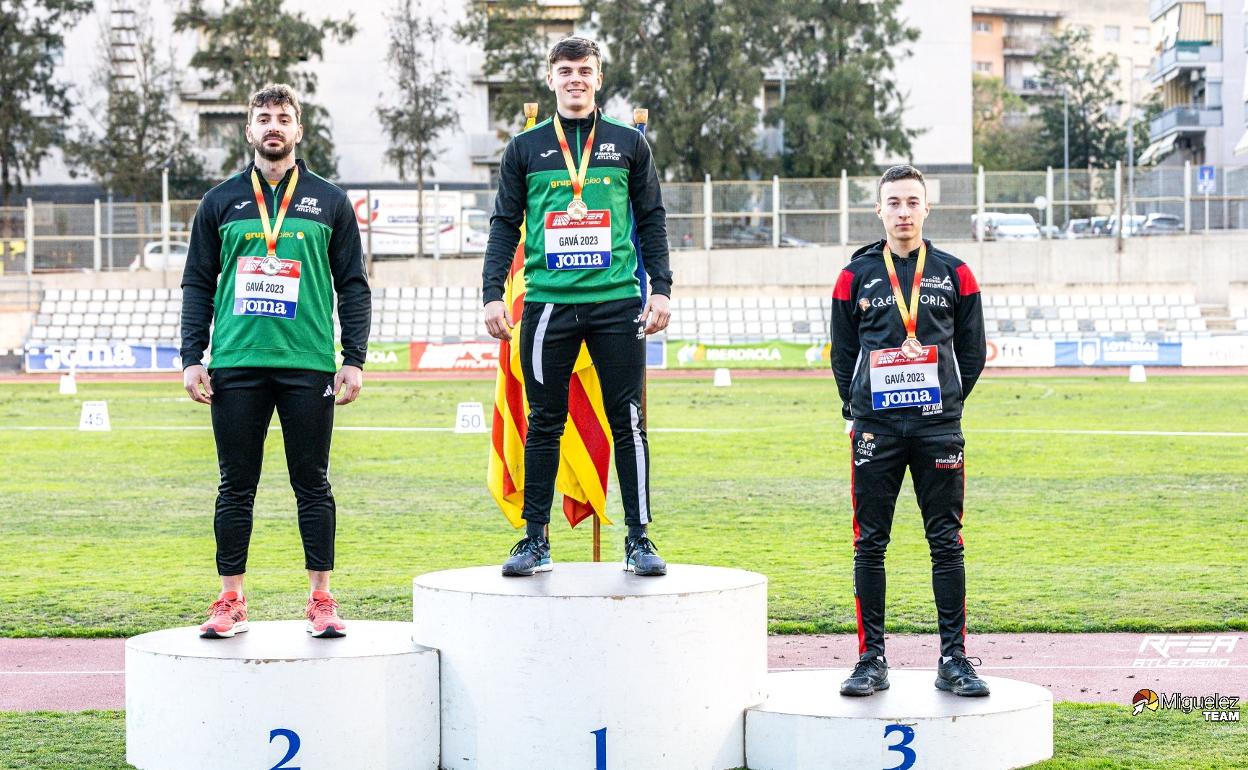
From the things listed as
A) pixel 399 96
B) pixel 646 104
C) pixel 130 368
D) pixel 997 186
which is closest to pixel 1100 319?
pixel 997 186

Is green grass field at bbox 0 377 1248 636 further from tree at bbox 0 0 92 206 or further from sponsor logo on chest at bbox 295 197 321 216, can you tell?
tree at bbox 0 0 92 206

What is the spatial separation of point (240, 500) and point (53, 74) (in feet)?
187

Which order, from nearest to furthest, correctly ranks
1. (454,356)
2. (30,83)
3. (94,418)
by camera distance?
(94,418)
(454,356)
(30,83)

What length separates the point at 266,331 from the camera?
20.2 ft

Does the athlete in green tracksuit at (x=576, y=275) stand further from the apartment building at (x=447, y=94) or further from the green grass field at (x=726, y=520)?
the apartment building at (x=447, y=94)

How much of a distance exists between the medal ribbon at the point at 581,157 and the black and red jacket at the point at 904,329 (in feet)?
3.56

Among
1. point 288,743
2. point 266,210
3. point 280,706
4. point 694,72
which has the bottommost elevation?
point 288,743

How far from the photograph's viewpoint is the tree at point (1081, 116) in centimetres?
7950

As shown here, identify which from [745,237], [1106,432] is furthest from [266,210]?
[745,237]

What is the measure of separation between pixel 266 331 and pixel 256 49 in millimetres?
50314

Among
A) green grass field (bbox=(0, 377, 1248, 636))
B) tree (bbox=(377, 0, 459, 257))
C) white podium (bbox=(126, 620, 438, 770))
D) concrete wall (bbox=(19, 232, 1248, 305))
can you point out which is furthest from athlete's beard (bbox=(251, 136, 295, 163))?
tree (bbox=(377, 0, 459, 257))

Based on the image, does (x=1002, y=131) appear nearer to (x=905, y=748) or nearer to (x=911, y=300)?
(x=911, y=300)

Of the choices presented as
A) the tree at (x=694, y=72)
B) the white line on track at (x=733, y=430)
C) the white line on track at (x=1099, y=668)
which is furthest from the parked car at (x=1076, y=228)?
the white line on track at (x=1099, y=668)

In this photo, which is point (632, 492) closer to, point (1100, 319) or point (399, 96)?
point (1100, 319)
